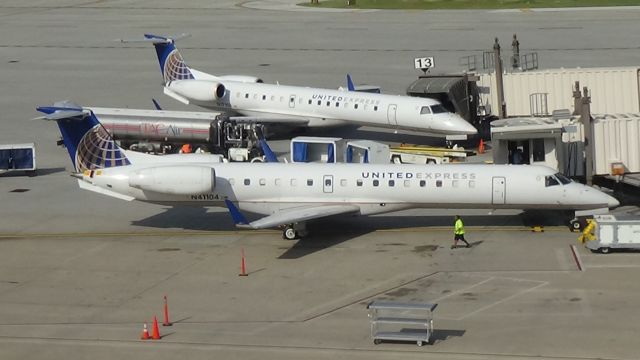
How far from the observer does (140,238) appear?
43.7 meters

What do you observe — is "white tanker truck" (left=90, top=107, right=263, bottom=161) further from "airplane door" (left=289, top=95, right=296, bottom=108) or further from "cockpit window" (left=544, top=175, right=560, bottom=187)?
"cockpit window" (left=544, top=175, right=560, bottom=187)

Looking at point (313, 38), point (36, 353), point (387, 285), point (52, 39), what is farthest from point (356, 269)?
point (52, 39)

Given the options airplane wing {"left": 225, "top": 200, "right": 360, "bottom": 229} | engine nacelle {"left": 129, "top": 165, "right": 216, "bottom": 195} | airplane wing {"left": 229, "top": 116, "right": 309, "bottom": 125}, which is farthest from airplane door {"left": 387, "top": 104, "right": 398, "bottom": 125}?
engine nacelle {"left": 129, "top": 165, "right": 216, "bottom": 195}

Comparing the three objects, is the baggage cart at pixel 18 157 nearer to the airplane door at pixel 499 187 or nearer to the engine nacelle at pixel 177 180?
the engine nacelle at pixel 177 180

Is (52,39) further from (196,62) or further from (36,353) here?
(36,353)

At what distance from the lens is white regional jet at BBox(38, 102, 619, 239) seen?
41781mm

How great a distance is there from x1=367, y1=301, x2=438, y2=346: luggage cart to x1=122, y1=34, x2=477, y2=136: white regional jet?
915 inches

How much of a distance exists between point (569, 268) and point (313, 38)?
52492 mm

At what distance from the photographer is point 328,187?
42.7 metres

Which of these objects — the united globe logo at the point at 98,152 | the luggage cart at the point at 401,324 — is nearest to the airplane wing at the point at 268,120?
the united globe logo at the point at 98,152

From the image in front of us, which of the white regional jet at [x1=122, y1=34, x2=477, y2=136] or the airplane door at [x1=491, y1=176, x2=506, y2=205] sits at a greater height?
the white regional jet at [x1=122, y1=34, x2=477, y2=136]

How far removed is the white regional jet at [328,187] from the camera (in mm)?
41781

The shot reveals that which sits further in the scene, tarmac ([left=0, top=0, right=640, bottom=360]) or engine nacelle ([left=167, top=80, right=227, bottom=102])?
engine nacelle ([left=167, top=80, right=227, bottom=102])

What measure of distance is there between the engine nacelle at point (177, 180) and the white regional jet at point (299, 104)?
15.2 meters
